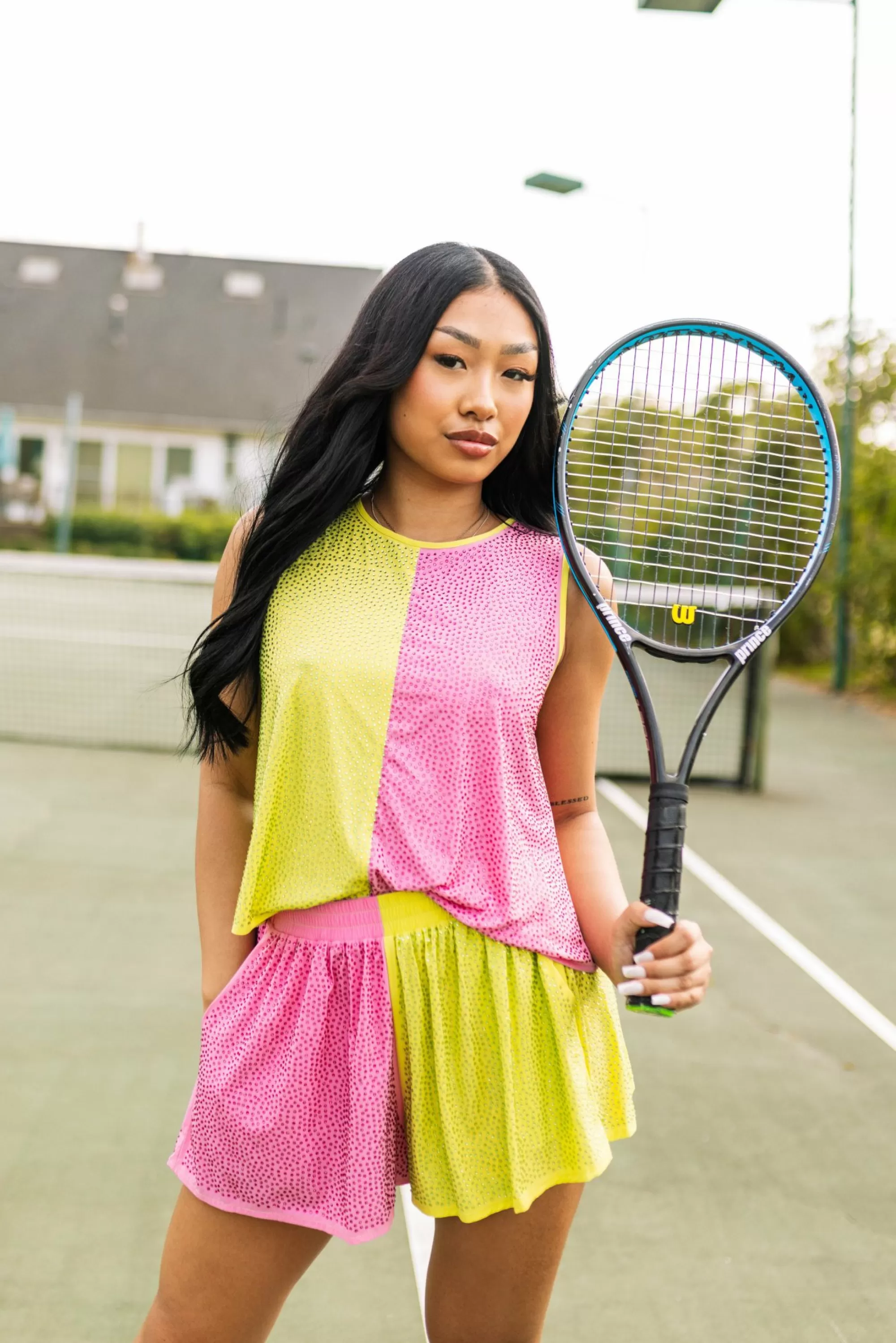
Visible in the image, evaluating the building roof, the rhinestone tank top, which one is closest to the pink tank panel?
the rhinestone tank top

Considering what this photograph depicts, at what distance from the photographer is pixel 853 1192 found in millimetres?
3342

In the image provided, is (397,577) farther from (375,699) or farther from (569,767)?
(569,767)

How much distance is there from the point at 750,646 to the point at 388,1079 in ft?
2.32

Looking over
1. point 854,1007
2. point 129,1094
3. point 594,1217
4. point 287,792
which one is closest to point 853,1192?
point 594,1217

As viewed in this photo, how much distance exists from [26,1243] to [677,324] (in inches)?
89.4

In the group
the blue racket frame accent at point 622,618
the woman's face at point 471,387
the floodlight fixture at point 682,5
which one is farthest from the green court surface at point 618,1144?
the floodlight fixture at point 682,5

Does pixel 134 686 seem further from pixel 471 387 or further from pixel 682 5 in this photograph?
pixel 471 387

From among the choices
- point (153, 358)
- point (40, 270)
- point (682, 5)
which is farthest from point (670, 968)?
point (40, 270)

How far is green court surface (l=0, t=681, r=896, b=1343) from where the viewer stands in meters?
A: 2.78

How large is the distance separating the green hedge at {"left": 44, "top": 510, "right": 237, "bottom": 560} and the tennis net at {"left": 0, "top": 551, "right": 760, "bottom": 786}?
12.6 m

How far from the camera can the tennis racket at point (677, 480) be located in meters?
1.68

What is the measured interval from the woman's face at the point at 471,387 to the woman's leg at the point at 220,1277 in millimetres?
870

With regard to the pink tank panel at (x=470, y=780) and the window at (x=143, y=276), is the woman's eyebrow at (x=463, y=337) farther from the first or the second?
the window at (x=143, y=276)

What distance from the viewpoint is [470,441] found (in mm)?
1639
